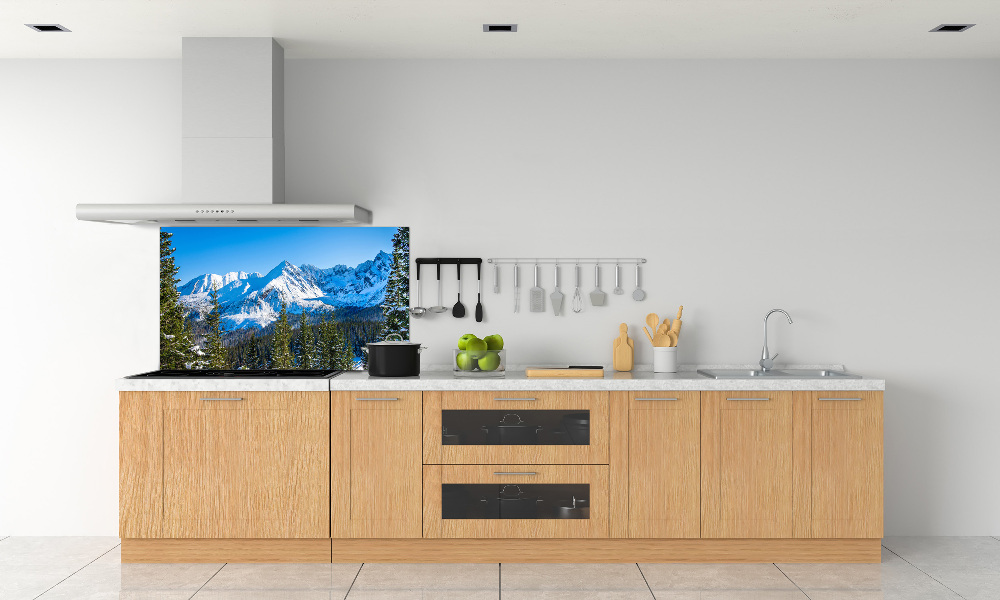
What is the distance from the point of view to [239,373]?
157 inches

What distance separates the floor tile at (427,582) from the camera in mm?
3254

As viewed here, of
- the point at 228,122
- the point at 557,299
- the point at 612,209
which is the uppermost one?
the point at 228,122

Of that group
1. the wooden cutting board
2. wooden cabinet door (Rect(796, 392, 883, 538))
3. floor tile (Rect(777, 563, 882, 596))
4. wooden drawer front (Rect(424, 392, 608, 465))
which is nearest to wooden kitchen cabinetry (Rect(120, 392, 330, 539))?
wooden drawer front (Rect(424, 392, 608, 465))

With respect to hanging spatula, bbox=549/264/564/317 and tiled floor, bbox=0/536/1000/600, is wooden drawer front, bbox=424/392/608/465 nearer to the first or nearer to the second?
tiled floor, bbox=0/536/1000/600

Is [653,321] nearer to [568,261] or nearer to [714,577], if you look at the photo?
[568,261]

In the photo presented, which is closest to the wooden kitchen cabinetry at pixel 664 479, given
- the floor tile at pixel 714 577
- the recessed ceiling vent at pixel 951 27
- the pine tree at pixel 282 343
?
the floor tile at pixel 714 577

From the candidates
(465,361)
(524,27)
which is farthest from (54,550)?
(524,27)

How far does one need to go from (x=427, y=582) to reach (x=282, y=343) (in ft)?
5.12

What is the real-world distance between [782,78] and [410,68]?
6.60ft

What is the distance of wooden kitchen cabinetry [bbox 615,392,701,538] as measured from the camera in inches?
141

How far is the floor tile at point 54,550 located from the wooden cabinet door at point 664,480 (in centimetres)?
266

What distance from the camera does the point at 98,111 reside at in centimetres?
417

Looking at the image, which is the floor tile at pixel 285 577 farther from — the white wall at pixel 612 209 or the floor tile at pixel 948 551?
the floor tile at pixel 948 551

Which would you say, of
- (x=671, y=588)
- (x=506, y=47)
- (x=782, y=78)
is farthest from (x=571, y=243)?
(x=671, y=588)
